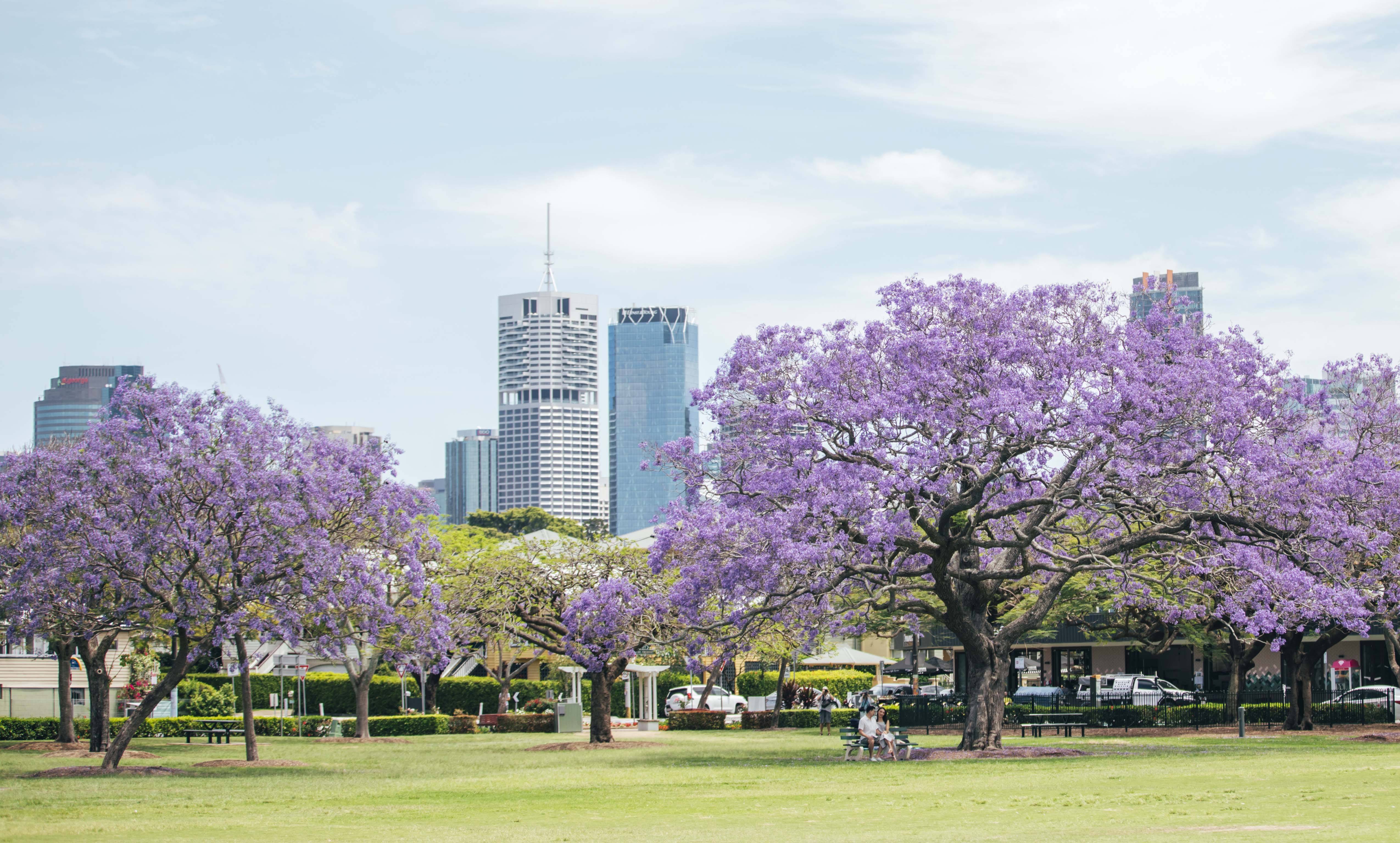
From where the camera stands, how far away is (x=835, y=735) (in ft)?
144

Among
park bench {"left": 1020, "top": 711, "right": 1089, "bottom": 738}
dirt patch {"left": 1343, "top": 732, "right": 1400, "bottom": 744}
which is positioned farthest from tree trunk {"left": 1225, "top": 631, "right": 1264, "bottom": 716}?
dirt patch {"left": 1343, "top": 732, "right": 1400, "bottom": 744}

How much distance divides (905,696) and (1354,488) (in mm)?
20651

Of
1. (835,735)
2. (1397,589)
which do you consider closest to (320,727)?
(835,735)

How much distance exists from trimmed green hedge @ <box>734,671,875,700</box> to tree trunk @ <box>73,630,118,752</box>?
3188 cm

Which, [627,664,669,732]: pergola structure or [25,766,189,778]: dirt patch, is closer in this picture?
[25,766,189,778]: dirt patch

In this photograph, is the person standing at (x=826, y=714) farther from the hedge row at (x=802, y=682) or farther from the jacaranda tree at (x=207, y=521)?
the jacaranda tree at (x=207, y=521)

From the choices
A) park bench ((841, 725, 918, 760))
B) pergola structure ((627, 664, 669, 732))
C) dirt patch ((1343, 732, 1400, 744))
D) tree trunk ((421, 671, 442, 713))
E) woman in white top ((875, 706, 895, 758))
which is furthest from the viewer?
tree trunk ((421, 671, 442, 713))

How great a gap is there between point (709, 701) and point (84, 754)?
27.7 meters

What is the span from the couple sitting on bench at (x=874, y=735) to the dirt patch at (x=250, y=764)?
39.3 ft

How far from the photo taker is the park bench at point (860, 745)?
30.4 meters

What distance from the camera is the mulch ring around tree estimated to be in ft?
97.7

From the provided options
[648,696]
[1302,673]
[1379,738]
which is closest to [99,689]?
[648,696]

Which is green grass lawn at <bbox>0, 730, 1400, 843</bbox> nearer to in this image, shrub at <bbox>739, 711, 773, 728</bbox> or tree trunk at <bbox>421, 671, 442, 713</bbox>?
shrub at <bbox>739, 711, 773, 728</bbox>

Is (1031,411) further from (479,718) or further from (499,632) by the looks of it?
(479,718)
